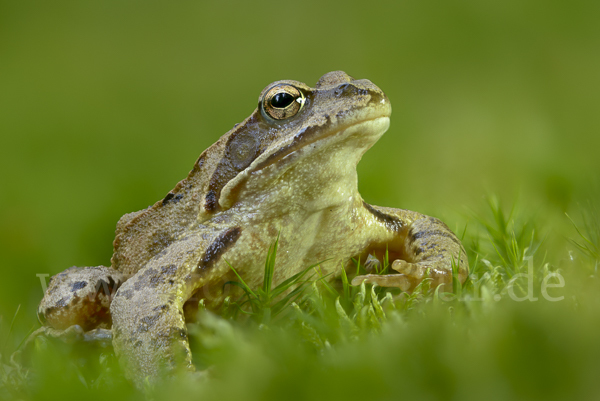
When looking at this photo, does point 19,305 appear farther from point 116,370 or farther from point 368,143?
point 368,143

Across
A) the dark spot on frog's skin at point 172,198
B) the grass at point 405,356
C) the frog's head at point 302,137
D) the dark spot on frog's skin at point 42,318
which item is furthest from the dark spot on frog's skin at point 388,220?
the dark spot on frog's skin at point 42,318

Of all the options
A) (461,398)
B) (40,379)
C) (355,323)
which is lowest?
(355,323)

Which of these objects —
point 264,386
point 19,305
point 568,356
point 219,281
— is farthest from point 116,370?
point 568,356

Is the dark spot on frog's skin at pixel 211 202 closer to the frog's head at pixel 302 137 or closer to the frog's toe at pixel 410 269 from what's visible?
the frog's head at pixel 302 137

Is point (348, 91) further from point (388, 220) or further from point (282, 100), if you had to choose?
point (388, 220)

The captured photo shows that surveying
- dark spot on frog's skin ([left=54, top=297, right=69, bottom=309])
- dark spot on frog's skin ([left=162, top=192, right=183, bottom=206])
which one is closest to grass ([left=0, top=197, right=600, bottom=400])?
dark spot on frog's skin ([left=54, top=297, right=69, bottom=309])

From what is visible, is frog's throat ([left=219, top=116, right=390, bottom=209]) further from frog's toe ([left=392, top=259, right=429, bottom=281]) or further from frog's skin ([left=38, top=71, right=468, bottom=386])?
frog's toe ([left=392, top=259, right=429, bottom=281])
